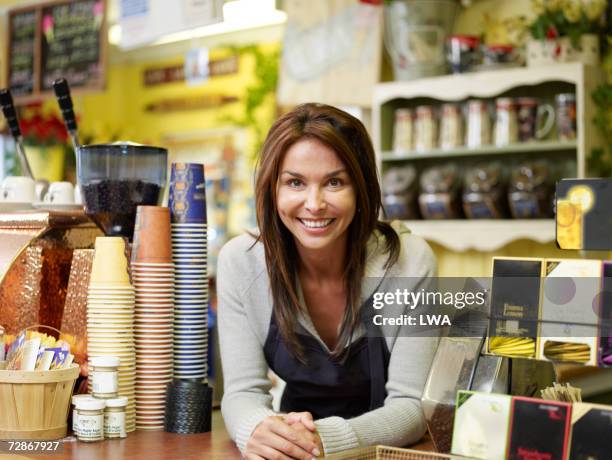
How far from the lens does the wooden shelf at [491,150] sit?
357 centimetres

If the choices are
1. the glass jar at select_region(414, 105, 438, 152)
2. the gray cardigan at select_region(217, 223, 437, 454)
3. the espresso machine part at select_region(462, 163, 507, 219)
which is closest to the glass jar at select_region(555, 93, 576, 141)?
the espresso machine part at select_region(462, 163, 507, 219)

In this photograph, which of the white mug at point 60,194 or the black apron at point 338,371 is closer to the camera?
the black apron at point 338,371

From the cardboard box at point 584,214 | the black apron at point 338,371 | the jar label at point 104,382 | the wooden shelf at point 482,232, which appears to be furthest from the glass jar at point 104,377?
the wooden shelf at point 482,232

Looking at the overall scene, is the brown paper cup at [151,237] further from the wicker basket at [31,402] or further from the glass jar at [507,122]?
the glass jar at [507,122]

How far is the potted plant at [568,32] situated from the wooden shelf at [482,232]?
2.12 ft

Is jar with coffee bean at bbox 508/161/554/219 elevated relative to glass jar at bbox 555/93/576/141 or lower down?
lower down

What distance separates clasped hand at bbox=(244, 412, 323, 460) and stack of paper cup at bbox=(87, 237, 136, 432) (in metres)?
0.36

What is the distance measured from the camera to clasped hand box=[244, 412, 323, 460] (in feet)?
4.97

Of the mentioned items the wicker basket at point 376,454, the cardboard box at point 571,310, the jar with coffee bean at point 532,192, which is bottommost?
the wicker basket at point 376,454

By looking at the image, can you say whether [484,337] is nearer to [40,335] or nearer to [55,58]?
[40,335]

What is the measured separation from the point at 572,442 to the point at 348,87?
310 centimetres

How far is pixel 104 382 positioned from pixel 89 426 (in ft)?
0.32

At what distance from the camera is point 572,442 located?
3.70 feet

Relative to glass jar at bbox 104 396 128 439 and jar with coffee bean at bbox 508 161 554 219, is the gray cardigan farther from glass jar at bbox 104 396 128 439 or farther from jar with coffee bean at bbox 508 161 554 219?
jar with coffee bean at bbox 508 161 554 219
